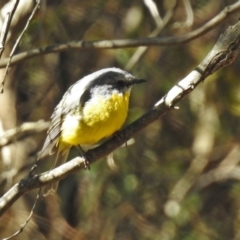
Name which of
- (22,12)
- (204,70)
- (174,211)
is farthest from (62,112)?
(174,211)

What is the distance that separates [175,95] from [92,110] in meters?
1.16

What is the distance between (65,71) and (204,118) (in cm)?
161

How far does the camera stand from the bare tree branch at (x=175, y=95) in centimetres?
354

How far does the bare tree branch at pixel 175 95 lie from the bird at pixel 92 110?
30.6 inches

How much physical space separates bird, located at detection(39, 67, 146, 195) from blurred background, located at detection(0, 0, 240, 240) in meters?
1.84

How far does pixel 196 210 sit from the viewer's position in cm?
786

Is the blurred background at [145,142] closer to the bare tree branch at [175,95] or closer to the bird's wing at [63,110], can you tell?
the bird's wing at [63,110]

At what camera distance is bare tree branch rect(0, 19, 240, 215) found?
354 cm

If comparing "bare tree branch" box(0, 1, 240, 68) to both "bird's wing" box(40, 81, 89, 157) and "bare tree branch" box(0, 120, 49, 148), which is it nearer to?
"bird's wing" box(40, 81, 89, 157)

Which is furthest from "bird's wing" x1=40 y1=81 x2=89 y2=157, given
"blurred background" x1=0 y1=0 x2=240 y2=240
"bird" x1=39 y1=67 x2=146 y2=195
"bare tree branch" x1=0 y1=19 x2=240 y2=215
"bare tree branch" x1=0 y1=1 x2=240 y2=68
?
A: "blurred background" x1=0 y1=0 x2=240 y2=240

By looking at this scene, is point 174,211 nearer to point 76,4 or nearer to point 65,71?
point 65,71

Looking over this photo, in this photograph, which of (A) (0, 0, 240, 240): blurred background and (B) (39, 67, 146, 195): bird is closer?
(B) (39, 67, 146, 195): bird

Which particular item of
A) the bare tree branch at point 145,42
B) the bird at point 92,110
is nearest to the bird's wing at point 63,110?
the bird at point 92,110

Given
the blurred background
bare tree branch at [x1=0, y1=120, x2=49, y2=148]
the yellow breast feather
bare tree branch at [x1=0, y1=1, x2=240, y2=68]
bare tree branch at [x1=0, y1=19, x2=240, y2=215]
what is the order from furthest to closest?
the blurred background < bare tree branch at [x1=0, y1=120, x2=49, y2=148] < bare tree branch at [x1=0, y1=1, x2=240, y2=68] < the yellow breast feather < bare tree branch at [x1=0, y1=19, x2=240, y2=215]
